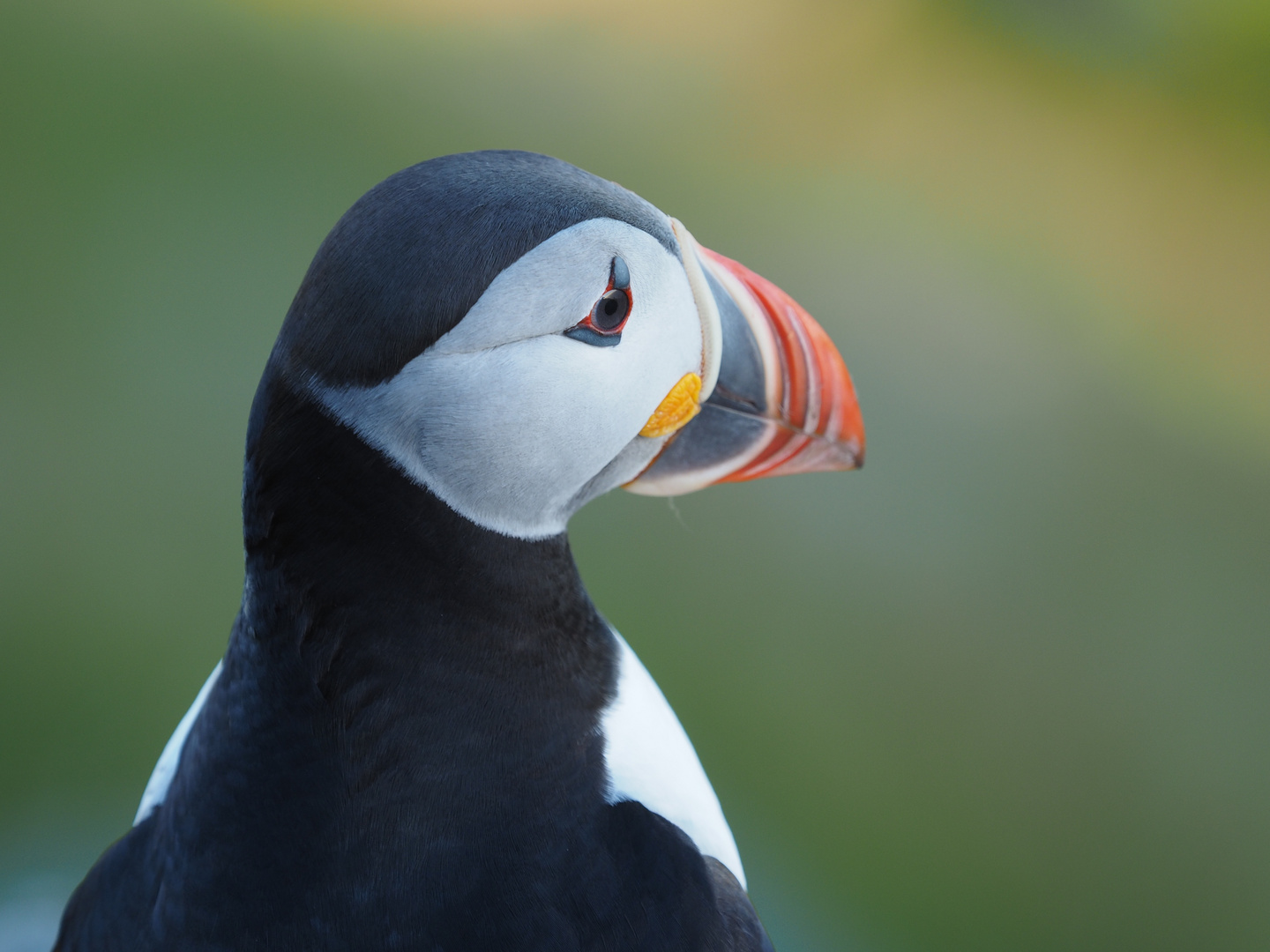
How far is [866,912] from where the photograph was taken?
2246 mm

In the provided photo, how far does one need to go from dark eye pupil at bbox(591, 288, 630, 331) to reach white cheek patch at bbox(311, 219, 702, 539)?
0.04ft

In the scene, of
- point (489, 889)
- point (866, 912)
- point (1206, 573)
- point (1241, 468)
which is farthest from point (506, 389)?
point (1241, 468)

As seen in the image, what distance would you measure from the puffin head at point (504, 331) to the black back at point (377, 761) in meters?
0.03

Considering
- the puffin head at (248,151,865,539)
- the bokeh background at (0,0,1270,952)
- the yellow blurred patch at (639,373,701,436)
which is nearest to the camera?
the puffin head at (248,151,865,539)

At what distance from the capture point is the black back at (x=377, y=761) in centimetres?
96

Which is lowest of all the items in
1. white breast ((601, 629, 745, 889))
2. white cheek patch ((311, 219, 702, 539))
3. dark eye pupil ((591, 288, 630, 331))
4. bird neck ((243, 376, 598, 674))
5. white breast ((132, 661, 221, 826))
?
white breast ((132, 661, 221, 826))

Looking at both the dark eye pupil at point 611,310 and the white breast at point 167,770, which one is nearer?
the dark eye pupil at point 611,310

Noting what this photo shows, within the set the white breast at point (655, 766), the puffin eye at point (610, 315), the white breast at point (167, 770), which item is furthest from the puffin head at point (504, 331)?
the white breast at point (167, 770)

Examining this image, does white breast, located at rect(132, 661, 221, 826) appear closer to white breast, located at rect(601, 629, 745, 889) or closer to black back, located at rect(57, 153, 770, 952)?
black back, located at rect(57, 153, 770, 952)

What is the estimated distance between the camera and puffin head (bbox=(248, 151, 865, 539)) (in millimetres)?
887

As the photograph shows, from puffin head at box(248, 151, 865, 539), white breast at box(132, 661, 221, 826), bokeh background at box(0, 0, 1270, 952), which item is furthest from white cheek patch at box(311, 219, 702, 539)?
bokeh background at box(0, 0, 1270, 952)

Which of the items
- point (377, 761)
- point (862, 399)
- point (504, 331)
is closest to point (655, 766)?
point (377, 761)

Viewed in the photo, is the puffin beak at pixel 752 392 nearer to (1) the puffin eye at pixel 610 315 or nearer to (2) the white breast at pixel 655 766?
(1) the puffin eye at pixel 610 315

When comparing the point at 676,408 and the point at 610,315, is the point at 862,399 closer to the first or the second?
the point at 676,408
